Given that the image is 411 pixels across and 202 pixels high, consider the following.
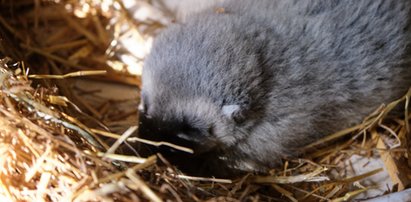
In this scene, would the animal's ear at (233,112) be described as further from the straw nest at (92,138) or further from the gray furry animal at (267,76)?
Answer: the straw nest at (92,138)

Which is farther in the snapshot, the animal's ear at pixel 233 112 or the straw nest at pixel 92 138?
the animal's ear at pixel 233 112

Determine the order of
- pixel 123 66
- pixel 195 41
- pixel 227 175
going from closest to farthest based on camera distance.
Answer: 1. pixel 195 41
2. pixel 227 175
3. pixel 123 66

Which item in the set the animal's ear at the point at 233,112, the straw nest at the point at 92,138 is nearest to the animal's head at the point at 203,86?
the animal's ear at the point at 233,112

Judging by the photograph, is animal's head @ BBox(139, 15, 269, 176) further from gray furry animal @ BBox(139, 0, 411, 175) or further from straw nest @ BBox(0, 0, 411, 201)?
straw nest @ BBox(0, 0, 411, 201)

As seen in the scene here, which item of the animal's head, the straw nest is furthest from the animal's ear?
the straw nest

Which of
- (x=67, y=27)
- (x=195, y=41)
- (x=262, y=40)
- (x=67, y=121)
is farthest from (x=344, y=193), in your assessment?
(x=67, y=27)

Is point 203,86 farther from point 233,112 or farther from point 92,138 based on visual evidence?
point 92,138

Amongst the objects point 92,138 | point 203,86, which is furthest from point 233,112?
point 92,138

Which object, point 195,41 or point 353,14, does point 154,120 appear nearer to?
point 195,41
